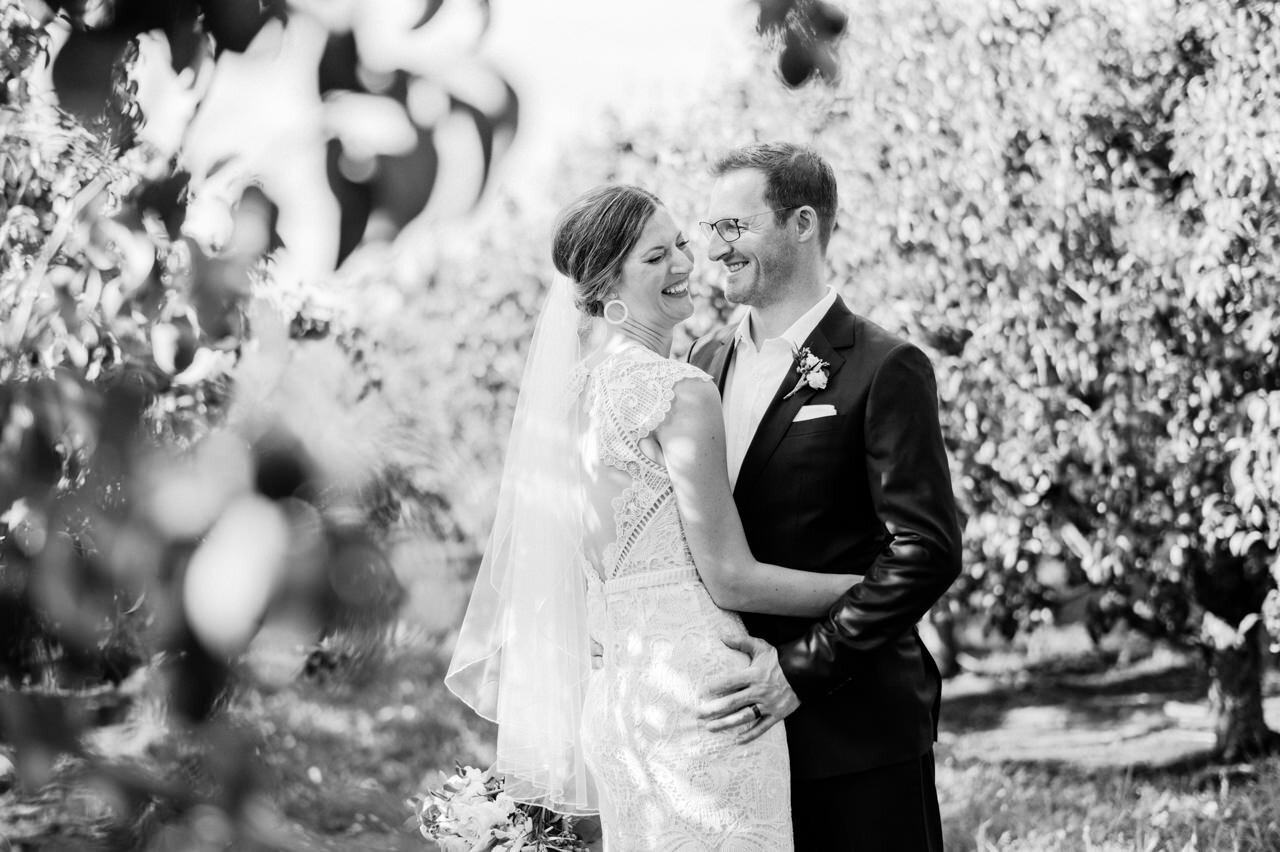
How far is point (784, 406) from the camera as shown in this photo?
9.02 ft

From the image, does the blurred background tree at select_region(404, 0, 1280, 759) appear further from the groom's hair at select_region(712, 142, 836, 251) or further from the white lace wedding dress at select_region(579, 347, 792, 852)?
the white lace wedding dress at select_region(579, 347, 792, 852)

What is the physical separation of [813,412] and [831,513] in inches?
8.3

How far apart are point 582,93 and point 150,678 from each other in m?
0.54

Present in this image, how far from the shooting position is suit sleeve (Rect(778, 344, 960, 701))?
2.52 metres

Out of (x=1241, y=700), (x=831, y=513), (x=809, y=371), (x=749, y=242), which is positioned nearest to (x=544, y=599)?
(x=831, y=513)

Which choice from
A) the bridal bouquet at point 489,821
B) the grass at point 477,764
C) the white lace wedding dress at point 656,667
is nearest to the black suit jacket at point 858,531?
the white lace wedding dress at point 656,667

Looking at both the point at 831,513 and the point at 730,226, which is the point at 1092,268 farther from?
the point at 831,513

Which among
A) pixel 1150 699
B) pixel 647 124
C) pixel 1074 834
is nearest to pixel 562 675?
pixel 1074 834

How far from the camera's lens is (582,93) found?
1043 mm

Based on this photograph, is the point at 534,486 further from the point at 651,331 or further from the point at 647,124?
the point at 647,124

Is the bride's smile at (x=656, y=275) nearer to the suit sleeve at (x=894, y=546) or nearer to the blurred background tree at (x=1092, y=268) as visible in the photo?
the suit sleeve at (x=894, y=546)

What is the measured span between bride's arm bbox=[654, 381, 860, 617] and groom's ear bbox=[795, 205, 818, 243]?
51cm

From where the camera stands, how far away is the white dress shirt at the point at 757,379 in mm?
2818

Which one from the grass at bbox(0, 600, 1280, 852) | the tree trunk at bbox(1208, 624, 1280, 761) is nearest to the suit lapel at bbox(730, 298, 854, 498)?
the grass at bbox(0, 600, 1280, 852)
